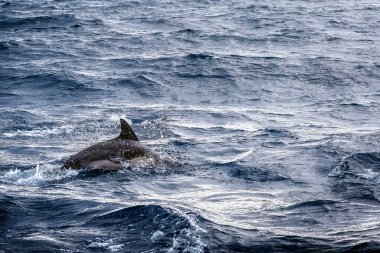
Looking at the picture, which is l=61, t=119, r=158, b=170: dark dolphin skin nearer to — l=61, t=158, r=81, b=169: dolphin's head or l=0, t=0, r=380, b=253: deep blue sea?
l=61, t=158, r=81, b=169: dolphin's head

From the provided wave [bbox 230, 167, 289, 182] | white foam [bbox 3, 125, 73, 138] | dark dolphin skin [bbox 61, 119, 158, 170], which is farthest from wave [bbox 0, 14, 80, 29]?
wave [bbox 230, 167, 289, 182]

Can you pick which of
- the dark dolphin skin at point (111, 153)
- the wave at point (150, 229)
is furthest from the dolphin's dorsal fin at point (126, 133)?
the wave at point (150, 229)

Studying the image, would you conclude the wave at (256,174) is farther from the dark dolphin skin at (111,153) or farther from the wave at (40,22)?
the wave at (40,22)

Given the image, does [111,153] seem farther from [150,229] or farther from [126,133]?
[150,229]

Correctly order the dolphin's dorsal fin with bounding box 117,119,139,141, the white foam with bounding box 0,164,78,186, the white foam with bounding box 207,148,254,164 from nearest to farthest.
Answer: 1. the white foam with bounding box 0,164,78,186
2. the dolphin's dorsal fin with bounding box 117,119,139,141
3. the white foam with bounding box 207,148,254,164

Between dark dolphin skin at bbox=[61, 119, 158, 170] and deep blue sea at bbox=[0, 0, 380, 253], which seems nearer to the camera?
deep blue sea at bbox=[0, 0, 380, 253]

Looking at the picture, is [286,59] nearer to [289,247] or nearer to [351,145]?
[351,145]

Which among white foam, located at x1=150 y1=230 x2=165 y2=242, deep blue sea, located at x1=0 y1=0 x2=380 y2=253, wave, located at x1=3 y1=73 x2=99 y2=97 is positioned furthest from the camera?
wave, located at x1=3 y1=73 x2=99 y2=97

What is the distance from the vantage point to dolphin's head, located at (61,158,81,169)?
12.8 metres

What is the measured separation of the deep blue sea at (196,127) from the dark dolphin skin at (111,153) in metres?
0.24

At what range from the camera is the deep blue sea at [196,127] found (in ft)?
31.3

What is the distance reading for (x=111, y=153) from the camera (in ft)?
42.7

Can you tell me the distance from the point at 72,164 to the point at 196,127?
4841 millimetres

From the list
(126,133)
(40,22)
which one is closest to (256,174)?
(126,133)
